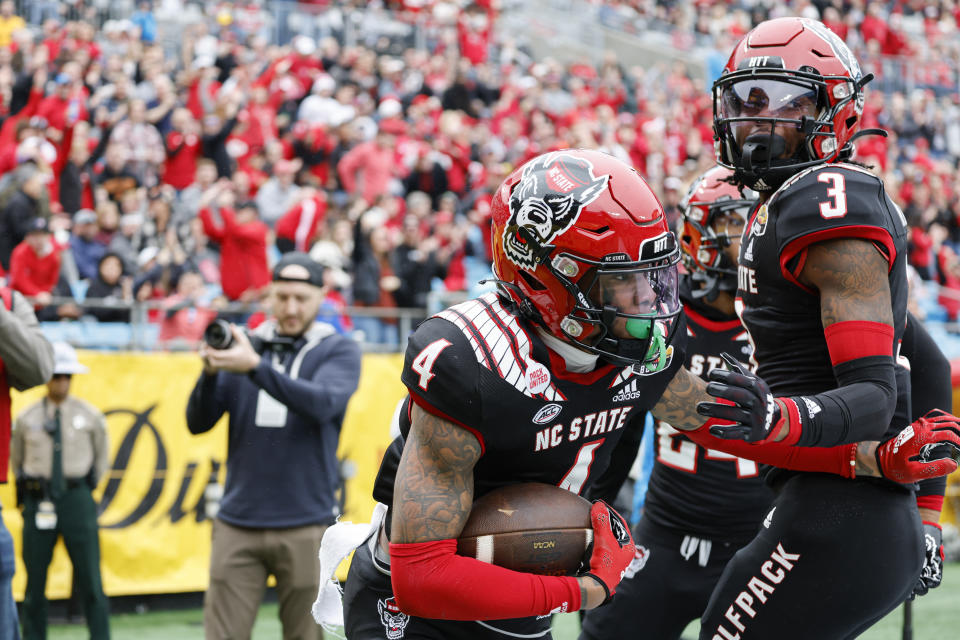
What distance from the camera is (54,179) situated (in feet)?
35.3

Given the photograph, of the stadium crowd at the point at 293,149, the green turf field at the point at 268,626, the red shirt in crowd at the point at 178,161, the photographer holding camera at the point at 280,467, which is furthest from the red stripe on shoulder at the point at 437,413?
the red shirt in crowd at the point at 178,161

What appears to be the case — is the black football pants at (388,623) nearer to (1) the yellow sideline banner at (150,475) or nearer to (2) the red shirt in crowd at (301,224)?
(1) the yellow sideline banner at (150,475)

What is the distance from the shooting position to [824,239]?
2822 mm

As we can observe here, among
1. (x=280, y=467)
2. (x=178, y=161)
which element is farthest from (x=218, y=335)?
(x=178, y=161)

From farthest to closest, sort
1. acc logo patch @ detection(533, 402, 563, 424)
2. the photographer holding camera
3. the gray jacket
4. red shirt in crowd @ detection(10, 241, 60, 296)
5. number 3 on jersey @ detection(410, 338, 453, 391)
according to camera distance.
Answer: red shirt in crowd @ detection(10, 241, 60, 296) < the photographer holding camera < the gray jacket < acc logo patch @ detection(533, 402, 563, 424) < number 3 on jersey @ detection(410, 338, 453, 391)

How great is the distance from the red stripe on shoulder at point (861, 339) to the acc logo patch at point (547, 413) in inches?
28.8

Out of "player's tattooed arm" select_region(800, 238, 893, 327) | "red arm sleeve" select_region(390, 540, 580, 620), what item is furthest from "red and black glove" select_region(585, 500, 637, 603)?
"player's tattooed arm" select_region(800, 238, 893, 327)

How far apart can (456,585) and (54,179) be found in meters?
9.39

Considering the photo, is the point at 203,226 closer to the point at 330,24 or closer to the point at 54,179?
the point at 54,179

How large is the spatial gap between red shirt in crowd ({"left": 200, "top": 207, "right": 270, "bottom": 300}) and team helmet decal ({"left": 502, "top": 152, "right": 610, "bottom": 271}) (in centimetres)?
730

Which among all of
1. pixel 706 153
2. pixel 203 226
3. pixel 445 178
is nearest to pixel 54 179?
pixel 203 226

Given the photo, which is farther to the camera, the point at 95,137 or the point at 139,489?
the point at 95,137

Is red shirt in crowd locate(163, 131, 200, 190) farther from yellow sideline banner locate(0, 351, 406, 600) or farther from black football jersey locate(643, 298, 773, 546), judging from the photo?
black football jersey locate(643, 298, 773, 546)

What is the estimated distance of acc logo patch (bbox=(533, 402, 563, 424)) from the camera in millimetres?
2576
